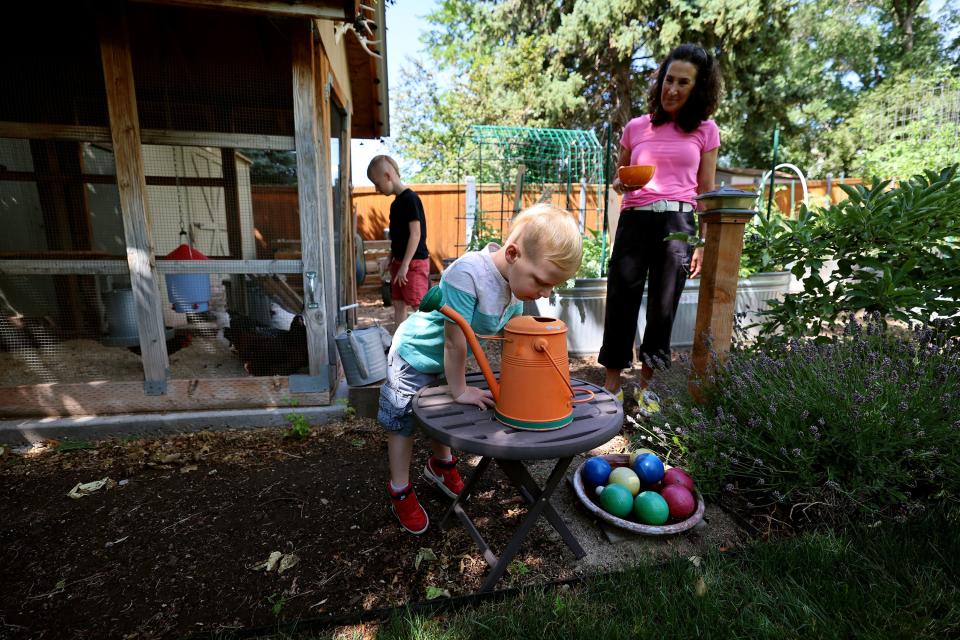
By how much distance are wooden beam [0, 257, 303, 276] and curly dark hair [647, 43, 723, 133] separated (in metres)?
2.24

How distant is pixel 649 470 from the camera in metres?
1.93

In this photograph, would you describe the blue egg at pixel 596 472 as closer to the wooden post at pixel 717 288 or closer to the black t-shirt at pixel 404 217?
the wooden post at pixel 717 288

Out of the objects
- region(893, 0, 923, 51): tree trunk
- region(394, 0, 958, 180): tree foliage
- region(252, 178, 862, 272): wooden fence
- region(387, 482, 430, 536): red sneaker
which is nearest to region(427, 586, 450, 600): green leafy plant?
region(387, 482, 430, 536): red sneaker

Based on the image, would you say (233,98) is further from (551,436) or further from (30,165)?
(551,436)

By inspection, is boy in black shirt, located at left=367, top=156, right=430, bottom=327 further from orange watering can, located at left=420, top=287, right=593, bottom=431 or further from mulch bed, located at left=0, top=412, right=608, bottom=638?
orange watering can, located at left=420, top=287, right=593, bottom=431

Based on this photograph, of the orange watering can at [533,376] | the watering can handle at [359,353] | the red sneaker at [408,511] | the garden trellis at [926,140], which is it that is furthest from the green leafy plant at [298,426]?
the garden trellis at [926,140]

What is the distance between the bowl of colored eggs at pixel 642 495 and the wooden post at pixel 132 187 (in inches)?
94.1

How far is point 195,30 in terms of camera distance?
265 centimetres

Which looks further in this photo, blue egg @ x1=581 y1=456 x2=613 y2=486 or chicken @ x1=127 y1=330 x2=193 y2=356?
chicken @ x1=127 y1=330 x2=193 y2=356

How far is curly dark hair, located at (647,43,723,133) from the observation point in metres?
2.47

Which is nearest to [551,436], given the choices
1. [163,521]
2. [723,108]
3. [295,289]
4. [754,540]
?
[754,540]

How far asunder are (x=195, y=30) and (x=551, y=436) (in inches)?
118

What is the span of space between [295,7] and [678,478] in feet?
8.94

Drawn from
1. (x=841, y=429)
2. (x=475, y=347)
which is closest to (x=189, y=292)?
(x=475, y=347)
